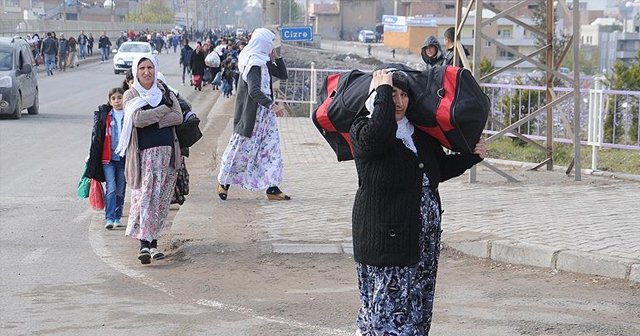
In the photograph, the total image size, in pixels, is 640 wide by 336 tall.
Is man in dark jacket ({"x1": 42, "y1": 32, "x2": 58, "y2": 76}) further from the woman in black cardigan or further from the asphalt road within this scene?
the woman in black cardigan

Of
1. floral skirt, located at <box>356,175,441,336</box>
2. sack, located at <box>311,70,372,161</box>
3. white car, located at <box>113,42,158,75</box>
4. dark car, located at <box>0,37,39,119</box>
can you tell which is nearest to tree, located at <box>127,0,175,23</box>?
white car, located at <box>113,42,158,75</box>

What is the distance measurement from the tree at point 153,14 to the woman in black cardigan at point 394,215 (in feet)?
488

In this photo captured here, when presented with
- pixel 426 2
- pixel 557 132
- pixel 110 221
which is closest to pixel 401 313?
pixel 110 221

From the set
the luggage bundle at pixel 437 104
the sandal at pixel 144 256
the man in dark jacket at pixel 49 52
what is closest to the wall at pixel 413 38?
the man in dark jacket at pixel 49 52

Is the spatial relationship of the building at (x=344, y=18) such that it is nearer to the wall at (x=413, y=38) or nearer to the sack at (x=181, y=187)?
the wall at (x=413, y=38)

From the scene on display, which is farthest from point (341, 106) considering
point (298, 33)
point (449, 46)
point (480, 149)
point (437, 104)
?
point (298, 33)

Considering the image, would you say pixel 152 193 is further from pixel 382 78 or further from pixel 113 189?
pixel 382 78

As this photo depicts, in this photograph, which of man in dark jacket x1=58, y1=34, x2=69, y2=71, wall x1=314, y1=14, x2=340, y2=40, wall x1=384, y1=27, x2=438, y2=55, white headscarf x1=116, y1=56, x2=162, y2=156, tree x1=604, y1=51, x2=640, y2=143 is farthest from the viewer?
wall x1=314, y1=14, x2=340, y2=40

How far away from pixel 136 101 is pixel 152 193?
2.58 feet

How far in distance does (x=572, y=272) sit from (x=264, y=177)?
4.43 meters

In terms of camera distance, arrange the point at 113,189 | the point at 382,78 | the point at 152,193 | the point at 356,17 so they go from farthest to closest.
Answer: the point at 356,17
the point at 113,189
the point at 152,193
the point at 382,78

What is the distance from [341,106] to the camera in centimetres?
535

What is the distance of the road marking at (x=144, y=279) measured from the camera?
22.8 feet

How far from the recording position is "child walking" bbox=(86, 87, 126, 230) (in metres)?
10.7
